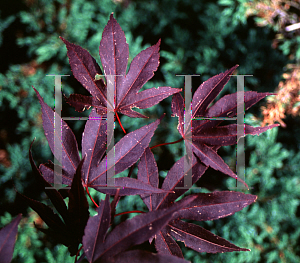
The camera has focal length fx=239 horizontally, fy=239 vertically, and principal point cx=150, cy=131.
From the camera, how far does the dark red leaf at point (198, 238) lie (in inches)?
14.6

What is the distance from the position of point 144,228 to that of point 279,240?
0.93 meters

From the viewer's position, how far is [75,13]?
1.02 m

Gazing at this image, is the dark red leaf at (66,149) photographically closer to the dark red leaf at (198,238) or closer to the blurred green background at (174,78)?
the dark red leaf at (198,238)

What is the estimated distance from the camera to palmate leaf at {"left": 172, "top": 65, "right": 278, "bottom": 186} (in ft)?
1.29

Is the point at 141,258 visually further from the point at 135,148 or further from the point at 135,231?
the point at 135,148

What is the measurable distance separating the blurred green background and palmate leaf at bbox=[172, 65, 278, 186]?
585 mm

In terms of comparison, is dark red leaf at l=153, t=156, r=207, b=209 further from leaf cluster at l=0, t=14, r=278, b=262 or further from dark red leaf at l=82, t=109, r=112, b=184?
dark red leaf at l=82, t=109, r=112, b=184

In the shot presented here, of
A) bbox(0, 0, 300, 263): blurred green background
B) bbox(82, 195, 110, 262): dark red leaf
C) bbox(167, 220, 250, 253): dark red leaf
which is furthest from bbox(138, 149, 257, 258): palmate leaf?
bbox(0, 0, 300, 263): blurred green background

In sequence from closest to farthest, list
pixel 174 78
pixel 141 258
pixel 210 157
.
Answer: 1. pixel 141 258
2. pixel 210 157
3. pixel 174 78

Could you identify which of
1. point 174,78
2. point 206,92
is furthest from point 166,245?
point 174,78

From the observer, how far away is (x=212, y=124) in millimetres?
416

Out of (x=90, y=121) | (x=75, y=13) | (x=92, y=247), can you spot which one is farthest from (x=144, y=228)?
(x=75, y=13)

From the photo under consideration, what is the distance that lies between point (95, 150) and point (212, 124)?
0.21m

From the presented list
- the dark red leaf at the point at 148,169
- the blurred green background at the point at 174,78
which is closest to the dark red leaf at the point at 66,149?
the dark red leaf at the point at 148,169
